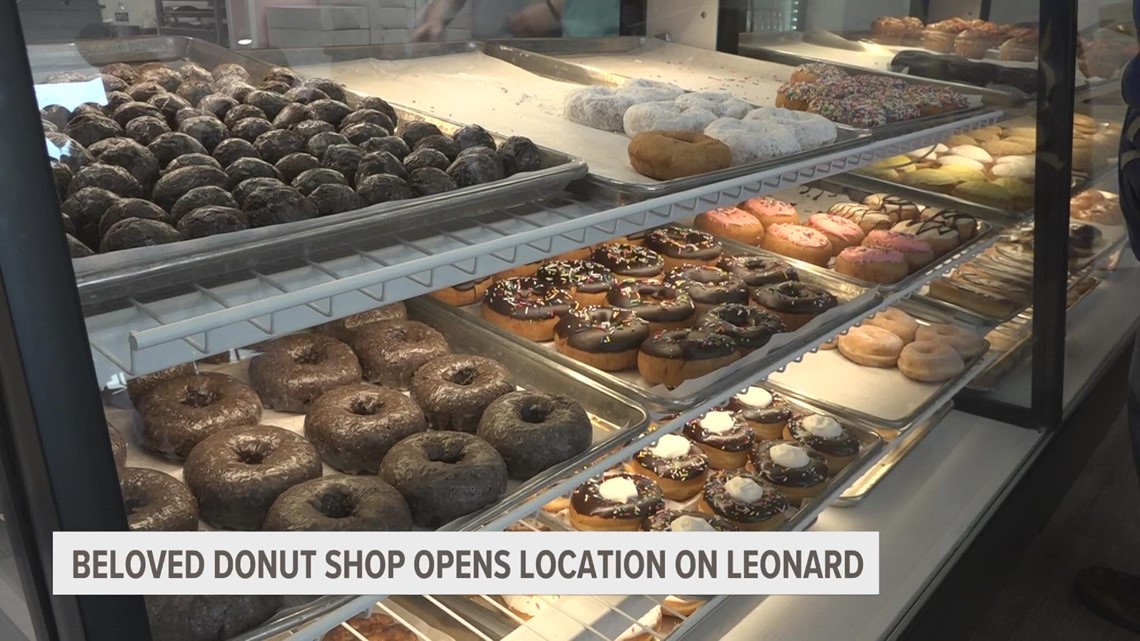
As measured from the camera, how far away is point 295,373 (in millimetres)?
1547

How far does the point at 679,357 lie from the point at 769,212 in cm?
106

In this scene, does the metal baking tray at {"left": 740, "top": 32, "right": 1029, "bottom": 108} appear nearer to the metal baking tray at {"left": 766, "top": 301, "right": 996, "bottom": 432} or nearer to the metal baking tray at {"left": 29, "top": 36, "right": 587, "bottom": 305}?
the metal baking tray at {"left": 766, "top": 301, "right": 996, "bottom": 432}

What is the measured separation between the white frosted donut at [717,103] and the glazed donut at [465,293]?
59 cm

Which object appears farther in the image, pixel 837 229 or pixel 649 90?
pixel 837 229

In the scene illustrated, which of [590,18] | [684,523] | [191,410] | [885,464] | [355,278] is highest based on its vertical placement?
[590,18]

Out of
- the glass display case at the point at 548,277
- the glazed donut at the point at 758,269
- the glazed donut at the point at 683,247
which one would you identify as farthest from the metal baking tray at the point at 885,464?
the glazed donut at the point at 683,247

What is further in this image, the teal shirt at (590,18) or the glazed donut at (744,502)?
the teal shirt at (590,18)

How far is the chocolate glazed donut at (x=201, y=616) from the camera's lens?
41.1 inches

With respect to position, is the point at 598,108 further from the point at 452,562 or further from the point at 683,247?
the point at 452,562

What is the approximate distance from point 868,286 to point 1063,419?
3.10ft

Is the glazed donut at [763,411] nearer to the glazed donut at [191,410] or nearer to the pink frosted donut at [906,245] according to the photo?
the pink frosted donut at [906,245]

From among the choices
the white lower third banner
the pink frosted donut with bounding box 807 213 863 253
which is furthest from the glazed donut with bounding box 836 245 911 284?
the white lower third banner

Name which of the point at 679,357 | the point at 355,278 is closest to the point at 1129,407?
the point at 679,357

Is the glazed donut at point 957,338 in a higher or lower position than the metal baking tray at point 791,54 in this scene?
lower
